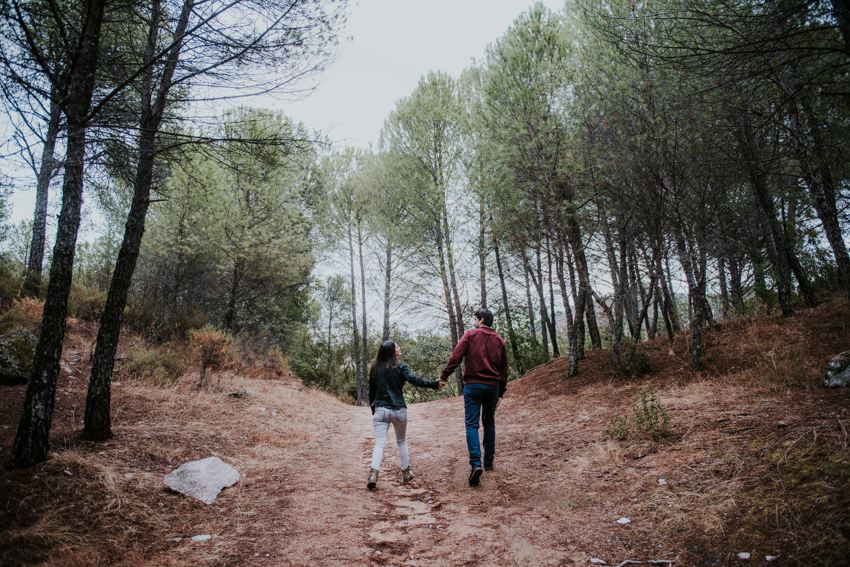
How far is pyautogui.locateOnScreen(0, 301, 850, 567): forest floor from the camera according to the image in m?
2.53

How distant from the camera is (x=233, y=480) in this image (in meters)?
4.21

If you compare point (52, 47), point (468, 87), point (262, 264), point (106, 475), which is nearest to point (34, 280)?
point (262, 264)

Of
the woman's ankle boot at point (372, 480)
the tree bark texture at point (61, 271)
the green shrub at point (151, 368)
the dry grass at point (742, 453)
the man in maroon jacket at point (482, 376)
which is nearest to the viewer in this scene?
the dry grass at point (742, 453)

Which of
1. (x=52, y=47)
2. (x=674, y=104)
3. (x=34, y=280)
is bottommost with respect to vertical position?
(x=34, y=280)

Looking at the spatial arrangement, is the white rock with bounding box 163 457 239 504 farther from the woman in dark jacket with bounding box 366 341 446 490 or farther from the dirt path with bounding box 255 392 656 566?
the woman in dark jacket with bounding box 366 341 446 490

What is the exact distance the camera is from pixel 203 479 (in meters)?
3.94

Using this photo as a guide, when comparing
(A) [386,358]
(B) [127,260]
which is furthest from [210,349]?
(A) [386,358]

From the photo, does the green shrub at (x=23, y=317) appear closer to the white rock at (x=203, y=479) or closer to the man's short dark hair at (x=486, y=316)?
the white rock at (x=203, y=479)

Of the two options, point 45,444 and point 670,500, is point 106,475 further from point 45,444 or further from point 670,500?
point 670,500

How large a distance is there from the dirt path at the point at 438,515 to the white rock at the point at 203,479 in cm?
66

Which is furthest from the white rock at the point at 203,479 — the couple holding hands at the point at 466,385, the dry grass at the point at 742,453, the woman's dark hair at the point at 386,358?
the dry grass at the point at 742,453

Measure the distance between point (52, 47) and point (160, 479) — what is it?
14.9 ft

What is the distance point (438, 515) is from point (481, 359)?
1679mm

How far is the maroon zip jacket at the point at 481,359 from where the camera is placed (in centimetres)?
455
